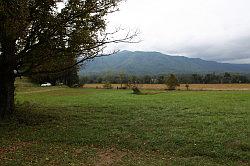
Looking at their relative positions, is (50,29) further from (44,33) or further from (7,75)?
(7,75)

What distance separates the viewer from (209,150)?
15.4 metres

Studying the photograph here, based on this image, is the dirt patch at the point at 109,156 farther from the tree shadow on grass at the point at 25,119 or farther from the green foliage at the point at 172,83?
the green foliage at the point at 172,83

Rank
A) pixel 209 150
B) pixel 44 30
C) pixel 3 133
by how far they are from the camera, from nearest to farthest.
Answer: pixel 209 150
pixel 3 133
pixel 44 30

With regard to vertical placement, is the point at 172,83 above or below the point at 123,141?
above

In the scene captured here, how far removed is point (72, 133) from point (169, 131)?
17.5 ft

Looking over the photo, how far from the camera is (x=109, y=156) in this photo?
14.7 m

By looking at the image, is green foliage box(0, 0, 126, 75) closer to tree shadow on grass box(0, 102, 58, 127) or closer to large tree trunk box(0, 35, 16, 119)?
large tree trunk box(0, 35, 16, 119)

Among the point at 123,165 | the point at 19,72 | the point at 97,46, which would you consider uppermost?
the point at 97,46

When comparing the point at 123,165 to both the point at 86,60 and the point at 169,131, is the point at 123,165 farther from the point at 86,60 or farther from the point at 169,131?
the point at 86,60

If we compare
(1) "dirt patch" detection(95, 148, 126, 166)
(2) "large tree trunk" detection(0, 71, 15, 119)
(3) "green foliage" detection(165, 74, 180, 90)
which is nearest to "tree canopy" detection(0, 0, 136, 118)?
(2) "large tree trunk" detection(0, 71, 15, 119)

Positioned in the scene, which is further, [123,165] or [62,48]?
[62,48]

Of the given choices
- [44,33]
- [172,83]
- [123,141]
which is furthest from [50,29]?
[172,83]

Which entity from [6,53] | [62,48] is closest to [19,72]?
[6,53]

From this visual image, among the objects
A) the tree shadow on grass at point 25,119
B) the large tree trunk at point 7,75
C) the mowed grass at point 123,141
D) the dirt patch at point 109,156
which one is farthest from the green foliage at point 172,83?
the dirt patch at point 109,156
